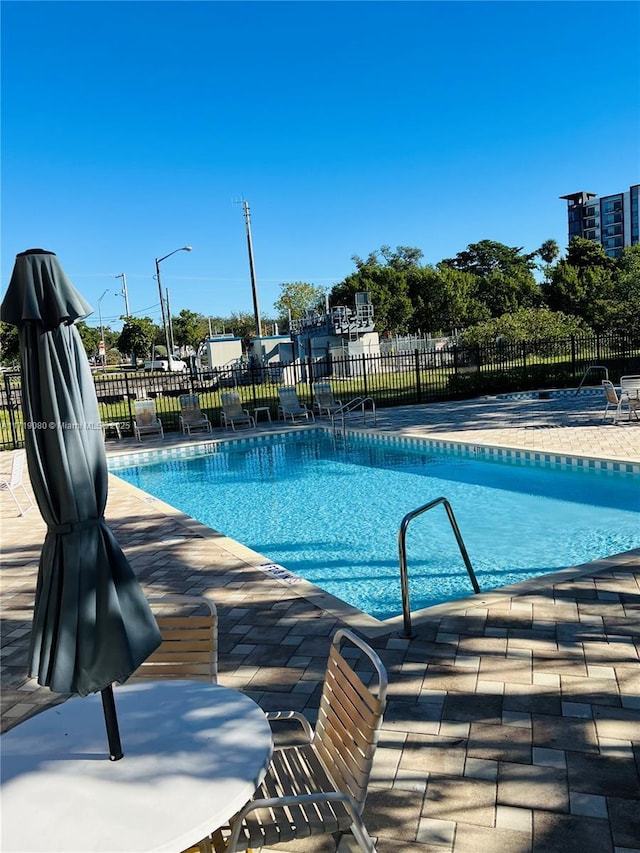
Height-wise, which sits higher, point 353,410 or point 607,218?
point 607,218

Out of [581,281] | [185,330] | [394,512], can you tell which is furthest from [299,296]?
[394,512]

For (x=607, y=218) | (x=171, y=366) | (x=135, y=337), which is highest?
(x=607, y=218)

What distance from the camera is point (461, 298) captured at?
61.4 metres

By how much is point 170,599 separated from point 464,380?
18.7 metres

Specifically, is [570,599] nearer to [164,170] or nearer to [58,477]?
[58,477]

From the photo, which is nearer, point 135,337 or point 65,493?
point 65,493

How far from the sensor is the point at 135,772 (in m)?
2.01

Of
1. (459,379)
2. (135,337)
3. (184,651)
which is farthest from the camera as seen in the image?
(135,337)

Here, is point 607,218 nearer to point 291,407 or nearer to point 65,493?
point 291,407

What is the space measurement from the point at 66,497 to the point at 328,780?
1374mm

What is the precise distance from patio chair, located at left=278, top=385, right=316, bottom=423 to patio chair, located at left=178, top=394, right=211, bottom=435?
2.14 meters

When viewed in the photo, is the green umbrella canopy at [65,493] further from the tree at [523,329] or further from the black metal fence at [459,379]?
the tree at [523,329]

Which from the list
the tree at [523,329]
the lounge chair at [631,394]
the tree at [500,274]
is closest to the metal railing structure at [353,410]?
the lounge chair at [631,394]

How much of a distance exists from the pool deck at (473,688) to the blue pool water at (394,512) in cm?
120
